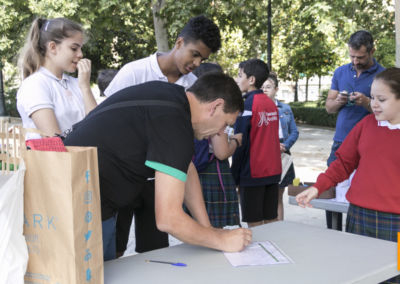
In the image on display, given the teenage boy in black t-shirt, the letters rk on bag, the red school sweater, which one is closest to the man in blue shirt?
the red school sweater

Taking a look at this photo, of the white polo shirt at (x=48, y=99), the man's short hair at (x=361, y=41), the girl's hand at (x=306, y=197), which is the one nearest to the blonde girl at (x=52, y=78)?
the white polo shirt at (x=48, y=99)

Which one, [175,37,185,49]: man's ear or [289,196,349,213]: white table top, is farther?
[289,196,349,213]: white table top

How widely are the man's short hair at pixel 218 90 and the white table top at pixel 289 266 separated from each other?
555 mm

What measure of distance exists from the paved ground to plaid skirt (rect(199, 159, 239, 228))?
1193 millimetres

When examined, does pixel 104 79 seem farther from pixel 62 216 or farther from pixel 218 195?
pixel 62 216

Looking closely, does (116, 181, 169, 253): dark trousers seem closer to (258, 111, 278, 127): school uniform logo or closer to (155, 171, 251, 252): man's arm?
(155, 171, 251, 252): man's arm

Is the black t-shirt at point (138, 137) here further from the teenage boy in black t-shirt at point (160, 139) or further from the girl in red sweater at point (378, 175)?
the girl in red sweater at point (378, 175)

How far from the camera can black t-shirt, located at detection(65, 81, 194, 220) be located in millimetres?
1542

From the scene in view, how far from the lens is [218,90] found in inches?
68.6

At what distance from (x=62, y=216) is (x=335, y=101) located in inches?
123

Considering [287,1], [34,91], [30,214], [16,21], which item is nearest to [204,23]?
[34,91]

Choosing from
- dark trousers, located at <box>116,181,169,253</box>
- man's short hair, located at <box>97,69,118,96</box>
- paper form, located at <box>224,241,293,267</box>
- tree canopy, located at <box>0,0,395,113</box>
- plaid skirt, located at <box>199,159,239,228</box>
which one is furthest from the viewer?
tree canopy, located at <box>0,0,395,113</box>

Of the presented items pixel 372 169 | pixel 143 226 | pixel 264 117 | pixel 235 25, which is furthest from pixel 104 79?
pixel 235 25

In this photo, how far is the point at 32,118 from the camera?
2.36 m
